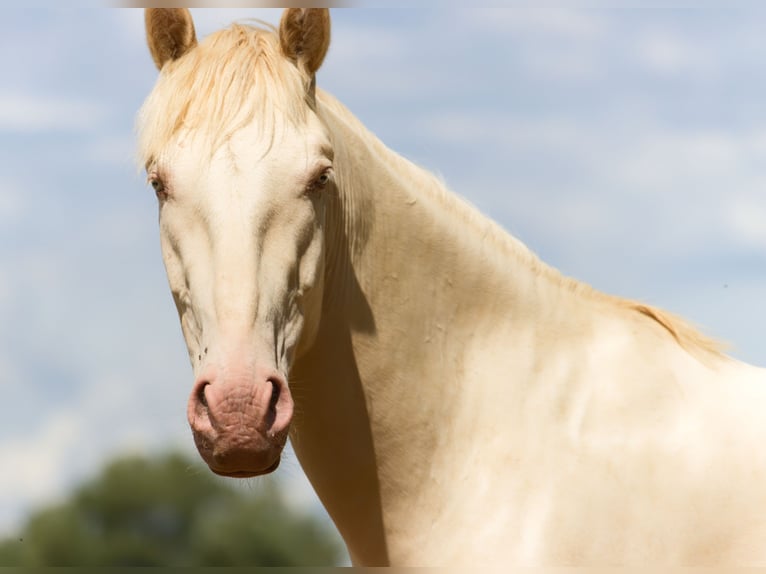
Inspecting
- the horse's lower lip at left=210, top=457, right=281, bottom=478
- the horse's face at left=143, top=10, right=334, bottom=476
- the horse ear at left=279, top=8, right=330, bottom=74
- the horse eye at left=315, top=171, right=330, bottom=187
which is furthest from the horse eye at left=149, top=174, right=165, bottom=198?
the horse's lower lip at left=210, top=457, right=281, bottom=478

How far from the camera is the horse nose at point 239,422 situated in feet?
10.8

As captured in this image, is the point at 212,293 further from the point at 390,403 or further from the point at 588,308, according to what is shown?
the point at 588,308

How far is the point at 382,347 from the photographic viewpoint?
13.9 feet

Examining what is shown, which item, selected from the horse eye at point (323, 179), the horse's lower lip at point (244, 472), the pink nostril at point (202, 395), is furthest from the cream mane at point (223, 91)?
the horse's lower lip at point (244, 472)

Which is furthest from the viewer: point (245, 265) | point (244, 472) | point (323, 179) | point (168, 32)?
point (168, 32)

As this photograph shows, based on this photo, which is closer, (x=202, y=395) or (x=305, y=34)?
(x=202, y=395)

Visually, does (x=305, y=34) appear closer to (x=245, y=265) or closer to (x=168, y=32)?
(x=168, y=32)

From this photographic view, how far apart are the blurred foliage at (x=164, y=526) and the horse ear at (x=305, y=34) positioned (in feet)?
91.7

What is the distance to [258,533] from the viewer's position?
3584 centimetres

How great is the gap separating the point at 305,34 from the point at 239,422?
1716 mm

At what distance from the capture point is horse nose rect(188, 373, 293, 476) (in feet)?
10.8

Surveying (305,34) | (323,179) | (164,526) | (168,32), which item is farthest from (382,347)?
(164,526)

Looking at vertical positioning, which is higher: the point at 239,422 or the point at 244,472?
the point at 239,422

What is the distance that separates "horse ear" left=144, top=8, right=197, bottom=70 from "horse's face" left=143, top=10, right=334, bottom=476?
0.50 m
